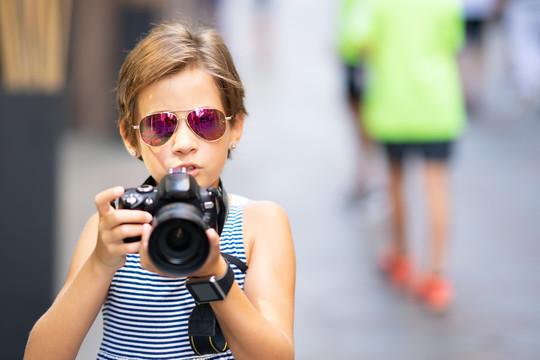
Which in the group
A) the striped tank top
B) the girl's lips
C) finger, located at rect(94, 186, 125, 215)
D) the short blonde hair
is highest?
the short blonde hair

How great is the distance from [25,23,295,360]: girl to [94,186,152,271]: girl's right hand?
53 millimetres

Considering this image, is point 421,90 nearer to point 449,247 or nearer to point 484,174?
point 449,247

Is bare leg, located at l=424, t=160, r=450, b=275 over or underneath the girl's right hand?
underneath

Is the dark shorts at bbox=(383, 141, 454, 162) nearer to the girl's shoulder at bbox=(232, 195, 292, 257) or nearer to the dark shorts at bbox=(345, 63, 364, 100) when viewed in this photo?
the dark shorts at bbox=(345, 63, 364, 100)

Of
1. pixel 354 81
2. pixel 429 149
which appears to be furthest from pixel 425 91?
pixel 354 81

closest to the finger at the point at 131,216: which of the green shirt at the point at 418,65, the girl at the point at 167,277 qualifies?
the girl at the point at 167,277

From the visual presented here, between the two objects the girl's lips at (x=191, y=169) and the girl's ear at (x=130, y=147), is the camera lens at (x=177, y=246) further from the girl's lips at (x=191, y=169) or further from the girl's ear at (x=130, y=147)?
the girl's ear at (x=130, y=147)

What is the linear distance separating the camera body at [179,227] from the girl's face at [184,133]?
186 millimetres

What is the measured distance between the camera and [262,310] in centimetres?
166

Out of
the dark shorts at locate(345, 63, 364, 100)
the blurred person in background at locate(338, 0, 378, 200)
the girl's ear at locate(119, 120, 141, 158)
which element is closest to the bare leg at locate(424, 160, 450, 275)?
the blurred person in background at locate(338, 0, 378, 200)

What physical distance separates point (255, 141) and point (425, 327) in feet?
13.0

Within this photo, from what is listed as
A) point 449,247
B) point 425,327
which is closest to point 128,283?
point 425,327

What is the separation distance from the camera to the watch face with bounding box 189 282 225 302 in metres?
1.50

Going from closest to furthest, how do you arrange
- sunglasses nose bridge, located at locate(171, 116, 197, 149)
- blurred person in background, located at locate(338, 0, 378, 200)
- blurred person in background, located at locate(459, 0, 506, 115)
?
sunglasses nose bridge, located at locate(171, 116, 197, 149)
blurred person in background, located at locate(338, 0, 378, 200)
blurred person in background, located at locate(459, 0, 506, 115)
